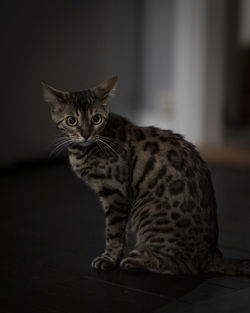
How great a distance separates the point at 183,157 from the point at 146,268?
55cm

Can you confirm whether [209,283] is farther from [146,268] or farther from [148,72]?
[148,72]

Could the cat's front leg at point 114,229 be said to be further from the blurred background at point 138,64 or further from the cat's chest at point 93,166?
the blurred background at point 138,64

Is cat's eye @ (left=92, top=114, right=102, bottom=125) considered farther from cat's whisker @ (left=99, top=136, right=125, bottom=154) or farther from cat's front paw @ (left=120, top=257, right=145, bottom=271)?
cat's front paw @ (left=120, top=257, right=145, bottom=271)

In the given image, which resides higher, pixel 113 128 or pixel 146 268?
pixel 113 128

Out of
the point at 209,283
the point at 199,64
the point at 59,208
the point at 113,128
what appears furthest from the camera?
the point at 199,64

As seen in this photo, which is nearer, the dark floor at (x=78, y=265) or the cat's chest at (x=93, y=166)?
the dark floor at (x=78, y=265)

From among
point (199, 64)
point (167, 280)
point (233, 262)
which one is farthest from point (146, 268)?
point (199, 64)

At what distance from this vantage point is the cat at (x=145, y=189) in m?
2.84

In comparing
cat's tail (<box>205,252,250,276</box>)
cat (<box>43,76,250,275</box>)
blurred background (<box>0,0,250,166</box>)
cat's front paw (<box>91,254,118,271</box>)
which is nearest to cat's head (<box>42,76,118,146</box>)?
cat (<box>43,76,250,275</box>)

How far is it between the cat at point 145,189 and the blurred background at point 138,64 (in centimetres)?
251

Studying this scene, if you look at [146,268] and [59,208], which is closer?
[146,268]

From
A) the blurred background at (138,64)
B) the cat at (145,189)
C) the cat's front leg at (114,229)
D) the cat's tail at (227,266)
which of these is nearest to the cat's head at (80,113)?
the cat at (145,189)

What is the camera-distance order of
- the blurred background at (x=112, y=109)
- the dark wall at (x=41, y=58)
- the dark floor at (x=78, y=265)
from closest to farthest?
the dark floor at (x=78, y=265) < the blurred background at (x=112, y=109) < the dark wall at (x=41, y=58)

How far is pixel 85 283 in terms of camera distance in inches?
109
